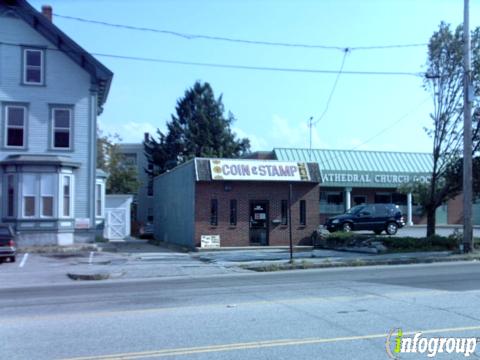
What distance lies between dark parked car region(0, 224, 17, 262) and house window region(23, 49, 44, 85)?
8674 millimetres

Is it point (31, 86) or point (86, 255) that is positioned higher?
point (31, 86)

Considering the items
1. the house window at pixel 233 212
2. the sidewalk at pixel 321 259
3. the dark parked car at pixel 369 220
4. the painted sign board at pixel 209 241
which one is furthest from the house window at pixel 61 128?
the dark parked car at pixel 369 220

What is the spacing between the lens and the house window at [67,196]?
91.3 feet

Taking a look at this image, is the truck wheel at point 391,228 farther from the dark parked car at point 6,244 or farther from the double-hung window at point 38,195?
the dark parked car at point 6,244

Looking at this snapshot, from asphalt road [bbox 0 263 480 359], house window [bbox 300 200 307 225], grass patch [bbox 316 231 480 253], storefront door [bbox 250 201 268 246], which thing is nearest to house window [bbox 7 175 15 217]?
storefront door [bbox 250 201 268 246]

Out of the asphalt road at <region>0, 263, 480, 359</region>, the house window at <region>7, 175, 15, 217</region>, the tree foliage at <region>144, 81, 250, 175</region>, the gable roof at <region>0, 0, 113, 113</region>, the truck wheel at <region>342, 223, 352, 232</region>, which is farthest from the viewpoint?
the tree foliage at <region>144, 81, 250, 175</region>

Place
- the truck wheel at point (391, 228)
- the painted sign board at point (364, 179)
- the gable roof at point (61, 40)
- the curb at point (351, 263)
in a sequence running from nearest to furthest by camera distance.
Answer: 1. the curb at point (351, 263)
2. the gable roof at point (61, 40)
3. the truck wheel at point (391, 228)
4. the painted sign board at point (364, 179)

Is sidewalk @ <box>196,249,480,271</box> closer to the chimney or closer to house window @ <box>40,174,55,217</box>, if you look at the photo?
house window @ <box>40,174,55,217</box>

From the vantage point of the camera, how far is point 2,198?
27.4m

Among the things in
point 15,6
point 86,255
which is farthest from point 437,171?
point 15,6

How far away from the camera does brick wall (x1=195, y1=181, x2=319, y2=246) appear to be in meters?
27.7

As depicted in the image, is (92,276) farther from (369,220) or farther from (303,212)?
(369,220)

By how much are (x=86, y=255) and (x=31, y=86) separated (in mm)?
8779

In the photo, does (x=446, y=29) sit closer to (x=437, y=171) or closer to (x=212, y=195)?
(x=437, y=171)
